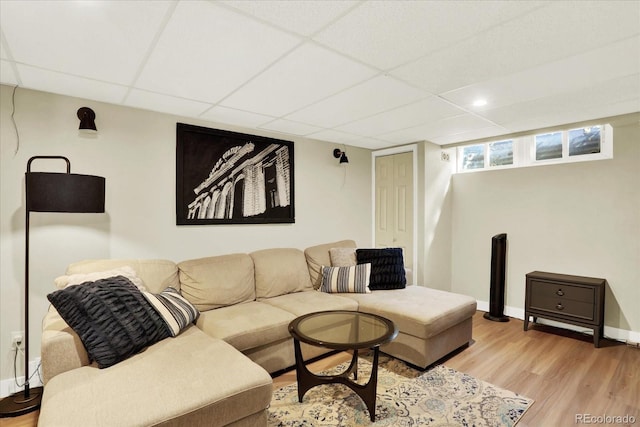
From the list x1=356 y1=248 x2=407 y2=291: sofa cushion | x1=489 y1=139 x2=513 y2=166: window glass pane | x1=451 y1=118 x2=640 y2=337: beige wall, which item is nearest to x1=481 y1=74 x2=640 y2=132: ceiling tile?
x1=451 y1=118 x2=640 y2=337: beige wall

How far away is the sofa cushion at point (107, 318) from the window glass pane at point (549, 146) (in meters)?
4.35

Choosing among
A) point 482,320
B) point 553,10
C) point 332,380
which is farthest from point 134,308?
point 482,320

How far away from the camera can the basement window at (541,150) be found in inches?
135

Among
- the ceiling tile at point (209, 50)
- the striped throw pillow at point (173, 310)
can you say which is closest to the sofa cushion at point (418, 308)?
the striped throw pillow at point (173, 310)

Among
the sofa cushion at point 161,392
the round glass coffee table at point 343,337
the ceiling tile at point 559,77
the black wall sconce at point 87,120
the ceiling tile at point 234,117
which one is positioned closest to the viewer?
the sofa cushion at point 161,392

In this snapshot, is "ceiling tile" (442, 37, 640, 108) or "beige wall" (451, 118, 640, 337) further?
"beige wall" (451, 118, 640, 337)

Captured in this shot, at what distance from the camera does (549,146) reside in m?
3.80

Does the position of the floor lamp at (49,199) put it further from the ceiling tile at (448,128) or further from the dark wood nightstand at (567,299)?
the dark wood nightstand at (567,299)

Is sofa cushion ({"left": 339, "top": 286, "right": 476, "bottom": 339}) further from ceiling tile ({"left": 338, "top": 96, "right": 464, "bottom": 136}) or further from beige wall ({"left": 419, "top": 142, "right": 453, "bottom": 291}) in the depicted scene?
ceiling tile ({"left": 338, "top": 96, "right": 464, "bottom": 136})

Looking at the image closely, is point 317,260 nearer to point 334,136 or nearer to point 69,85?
point 334,136

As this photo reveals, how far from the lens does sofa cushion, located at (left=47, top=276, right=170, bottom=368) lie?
1.76m

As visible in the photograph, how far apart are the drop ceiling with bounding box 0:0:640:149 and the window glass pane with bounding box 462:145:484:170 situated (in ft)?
4.37

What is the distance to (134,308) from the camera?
1.98 meters

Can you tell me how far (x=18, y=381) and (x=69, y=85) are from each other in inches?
86.8
